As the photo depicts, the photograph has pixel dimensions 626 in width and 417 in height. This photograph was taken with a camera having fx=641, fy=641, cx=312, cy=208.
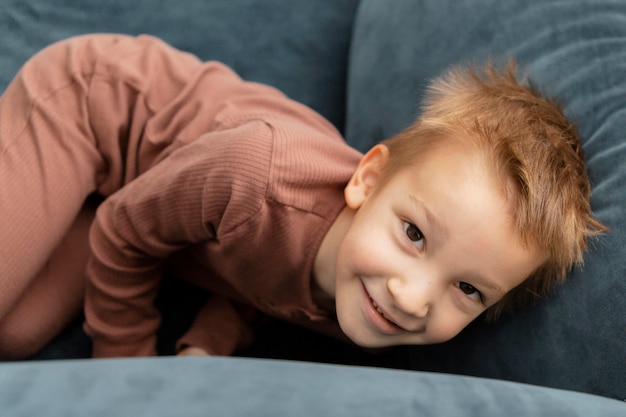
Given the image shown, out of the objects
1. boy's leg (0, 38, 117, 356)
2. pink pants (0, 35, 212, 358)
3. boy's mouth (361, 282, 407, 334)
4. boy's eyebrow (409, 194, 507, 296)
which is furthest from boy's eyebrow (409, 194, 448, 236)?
boy's leg (0, 38, 117, 356)

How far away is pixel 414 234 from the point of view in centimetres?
75

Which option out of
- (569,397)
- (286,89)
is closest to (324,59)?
(286,89)

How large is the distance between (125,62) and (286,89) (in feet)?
1.23

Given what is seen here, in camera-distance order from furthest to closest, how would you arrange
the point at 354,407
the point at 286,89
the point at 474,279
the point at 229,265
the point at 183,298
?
the point at 286,89 < the point at 183,298 < the point at 229,265 < the point at 474,279 < the point at 354,407

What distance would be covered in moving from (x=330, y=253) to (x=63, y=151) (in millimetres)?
429

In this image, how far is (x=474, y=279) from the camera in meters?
0.73

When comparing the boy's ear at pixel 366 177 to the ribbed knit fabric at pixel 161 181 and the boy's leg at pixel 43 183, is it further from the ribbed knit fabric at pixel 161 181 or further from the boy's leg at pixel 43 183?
the boy's leg at pixel 43 183

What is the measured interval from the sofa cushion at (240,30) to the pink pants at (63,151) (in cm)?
22

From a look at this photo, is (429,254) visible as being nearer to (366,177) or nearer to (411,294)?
(411,294)

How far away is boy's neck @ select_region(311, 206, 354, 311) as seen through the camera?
0.87 metres

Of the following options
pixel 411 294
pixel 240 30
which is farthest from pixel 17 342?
pixel 240 30

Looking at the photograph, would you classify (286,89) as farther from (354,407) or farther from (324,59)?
(354,407)

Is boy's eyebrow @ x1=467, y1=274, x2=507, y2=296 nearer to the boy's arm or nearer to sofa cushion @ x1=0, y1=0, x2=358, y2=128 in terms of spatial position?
the boy's arm

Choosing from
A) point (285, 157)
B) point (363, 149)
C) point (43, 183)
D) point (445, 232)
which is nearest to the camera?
point (445, 232)
